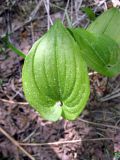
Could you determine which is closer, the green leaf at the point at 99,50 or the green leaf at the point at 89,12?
the green leaf at the point at 99,50

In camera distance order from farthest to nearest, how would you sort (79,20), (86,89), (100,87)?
(79,20), (100,87), (86,89)

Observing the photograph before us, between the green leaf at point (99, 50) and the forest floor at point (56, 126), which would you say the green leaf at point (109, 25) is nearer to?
the green leaf at point (99, 50)

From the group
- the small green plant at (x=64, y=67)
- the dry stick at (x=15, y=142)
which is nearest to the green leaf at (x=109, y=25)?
the small green plant at (x=64, y=67)

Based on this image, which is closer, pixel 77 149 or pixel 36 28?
pixel 77 149

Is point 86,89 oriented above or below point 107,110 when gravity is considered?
above

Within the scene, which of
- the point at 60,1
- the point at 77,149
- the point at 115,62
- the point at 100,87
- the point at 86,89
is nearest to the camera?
the point at 86,89

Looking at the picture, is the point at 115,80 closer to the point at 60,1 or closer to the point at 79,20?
the point at 79,20

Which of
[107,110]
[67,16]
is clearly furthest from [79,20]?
[107,110]
